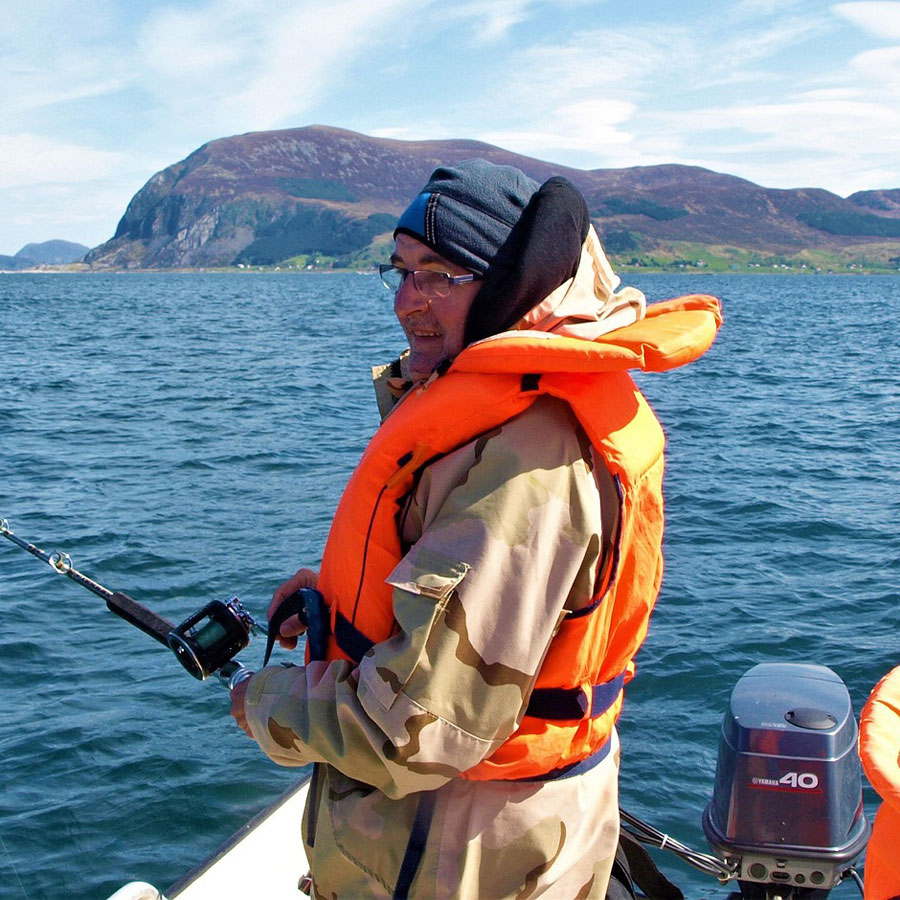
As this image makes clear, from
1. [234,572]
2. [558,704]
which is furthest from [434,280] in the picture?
[234,572]

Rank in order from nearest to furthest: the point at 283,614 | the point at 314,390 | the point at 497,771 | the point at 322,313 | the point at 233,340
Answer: the point at 497,771 → the point at 283,614 → the point at 314,390 → the point at 233,340 → the point at 322,313

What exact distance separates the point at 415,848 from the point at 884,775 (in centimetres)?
110

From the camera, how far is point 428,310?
7.77 ft

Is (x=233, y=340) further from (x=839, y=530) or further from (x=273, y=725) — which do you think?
(x=273, y=725)

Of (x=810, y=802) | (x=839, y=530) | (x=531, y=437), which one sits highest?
(x=531, y=437)

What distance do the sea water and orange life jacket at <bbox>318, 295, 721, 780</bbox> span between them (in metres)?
4.05

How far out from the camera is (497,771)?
85.4 inches

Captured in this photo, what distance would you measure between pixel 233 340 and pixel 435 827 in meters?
39.4

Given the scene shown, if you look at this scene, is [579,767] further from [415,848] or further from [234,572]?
[234,572]

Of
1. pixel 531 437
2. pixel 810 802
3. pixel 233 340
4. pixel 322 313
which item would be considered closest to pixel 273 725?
pixel 531 437

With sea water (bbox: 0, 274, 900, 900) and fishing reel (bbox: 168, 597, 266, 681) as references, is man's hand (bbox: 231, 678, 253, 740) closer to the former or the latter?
fishing reel (bbox: 168, 597, 266, 681)

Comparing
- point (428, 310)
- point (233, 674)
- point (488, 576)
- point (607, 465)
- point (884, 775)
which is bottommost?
point (884, 775)

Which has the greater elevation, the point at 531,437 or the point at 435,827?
the point at 531,437

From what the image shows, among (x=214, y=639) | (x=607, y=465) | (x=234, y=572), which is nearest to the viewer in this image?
(x=607, y=465)
